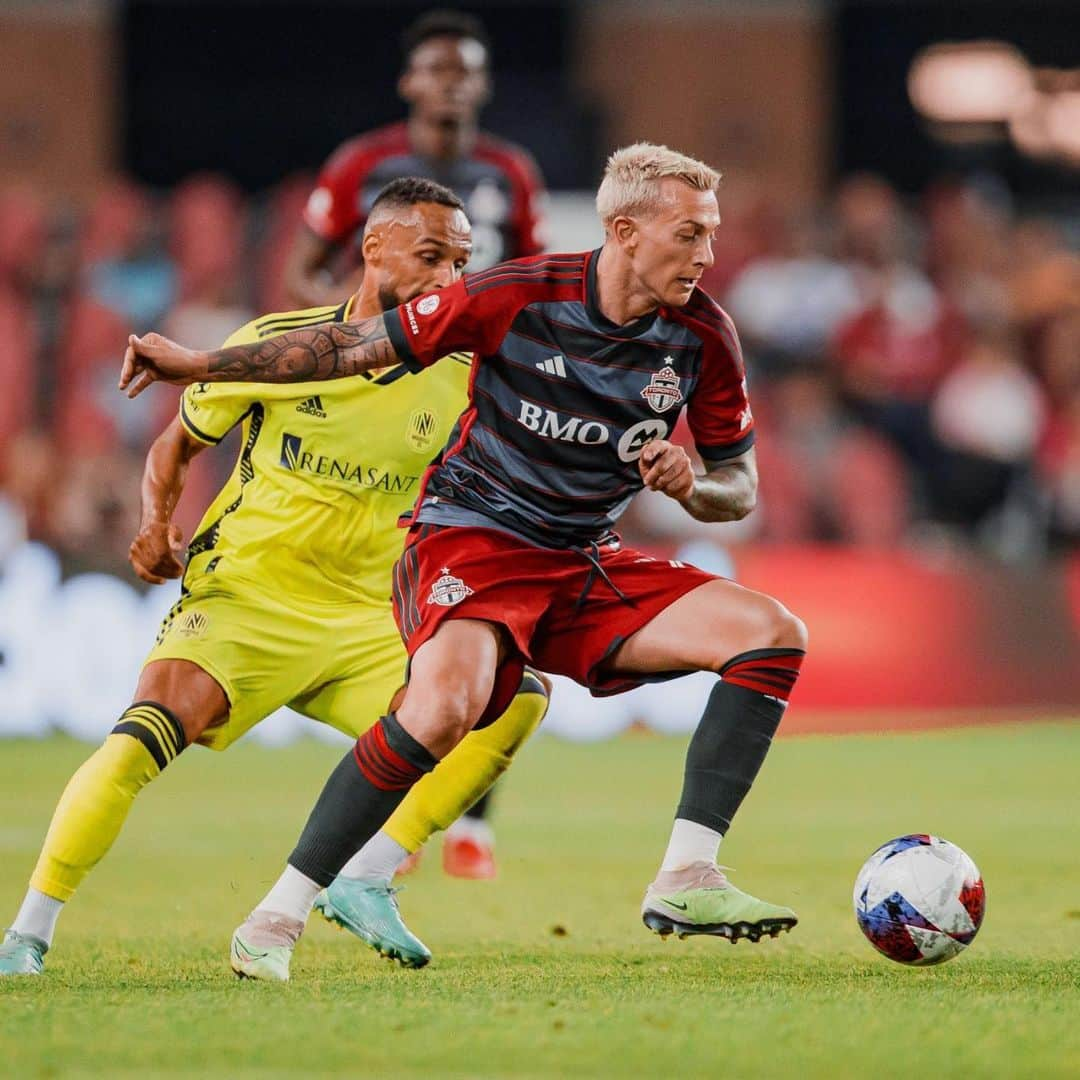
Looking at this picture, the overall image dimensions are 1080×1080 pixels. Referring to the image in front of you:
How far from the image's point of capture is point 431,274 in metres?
5.68

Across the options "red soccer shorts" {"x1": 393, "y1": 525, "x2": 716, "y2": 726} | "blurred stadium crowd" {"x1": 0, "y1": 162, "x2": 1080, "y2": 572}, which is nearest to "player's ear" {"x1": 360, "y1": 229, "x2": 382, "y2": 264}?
"red soccer shorts" {"x1": 393, "y1": 525, "x2": 716, "y2": 726}

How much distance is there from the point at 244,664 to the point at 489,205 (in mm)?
3117

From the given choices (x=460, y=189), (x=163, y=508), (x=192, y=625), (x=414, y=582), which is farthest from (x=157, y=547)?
(x=460, y=189)

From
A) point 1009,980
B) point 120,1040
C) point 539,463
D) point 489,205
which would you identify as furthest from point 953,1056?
point 489,205

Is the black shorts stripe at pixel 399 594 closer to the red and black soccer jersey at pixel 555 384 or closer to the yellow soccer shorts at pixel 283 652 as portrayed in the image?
the red and black soccer jersey at pixel 555 384

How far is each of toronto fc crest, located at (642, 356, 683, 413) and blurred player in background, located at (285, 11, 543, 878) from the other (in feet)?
9.39

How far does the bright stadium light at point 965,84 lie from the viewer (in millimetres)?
18859

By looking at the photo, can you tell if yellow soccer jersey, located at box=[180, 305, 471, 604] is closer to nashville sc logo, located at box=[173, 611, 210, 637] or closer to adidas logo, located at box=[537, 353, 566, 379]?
nashville sc logo, located at box=[173, 611, 210, 637]

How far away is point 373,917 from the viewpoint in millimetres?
5141

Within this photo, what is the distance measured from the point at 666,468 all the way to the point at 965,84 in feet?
49.1

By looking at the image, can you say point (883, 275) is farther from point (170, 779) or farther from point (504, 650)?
point (504, 650)

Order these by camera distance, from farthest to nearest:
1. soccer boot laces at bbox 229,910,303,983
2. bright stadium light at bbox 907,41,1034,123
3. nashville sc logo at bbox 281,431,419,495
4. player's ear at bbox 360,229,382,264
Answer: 1. bright stadium light at bbox 907,41,1034,123
2. nashville sc logo at bbox 281,431,419,495
3. player's ear at bbox 360,229,382,264
4. soccer boot laces at bbox 229,910,303,983

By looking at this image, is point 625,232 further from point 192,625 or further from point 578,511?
point 192,625

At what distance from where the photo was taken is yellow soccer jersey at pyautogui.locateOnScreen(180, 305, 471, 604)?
5.83 m
